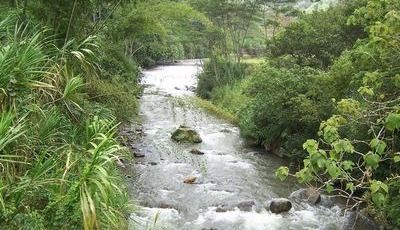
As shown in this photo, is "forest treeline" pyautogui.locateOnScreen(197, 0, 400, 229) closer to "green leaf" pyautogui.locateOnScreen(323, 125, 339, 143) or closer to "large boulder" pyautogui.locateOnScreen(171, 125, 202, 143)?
"green leaf" pyautogui.locateOnScreen(323, 125, 339, 143)

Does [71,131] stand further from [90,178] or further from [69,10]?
[69,10]

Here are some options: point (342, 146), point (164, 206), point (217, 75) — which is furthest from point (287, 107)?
point (217, 75)

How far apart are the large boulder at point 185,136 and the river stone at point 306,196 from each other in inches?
226

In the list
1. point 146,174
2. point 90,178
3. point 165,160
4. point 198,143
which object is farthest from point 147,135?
point 90,178

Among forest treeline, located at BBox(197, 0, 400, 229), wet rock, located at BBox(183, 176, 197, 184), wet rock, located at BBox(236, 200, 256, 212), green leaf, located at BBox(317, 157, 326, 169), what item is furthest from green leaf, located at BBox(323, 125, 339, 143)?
wet rock, located at BBox(183, 176, 197, 184)

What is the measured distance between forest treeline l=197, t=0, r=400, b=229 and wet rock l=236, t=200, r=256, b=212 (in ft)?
5.34

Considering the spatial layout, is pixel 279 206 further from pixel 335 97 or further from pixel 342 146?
pixel 342 146

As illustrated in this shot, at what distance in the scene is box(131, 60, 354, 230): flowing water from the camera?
8680 mm

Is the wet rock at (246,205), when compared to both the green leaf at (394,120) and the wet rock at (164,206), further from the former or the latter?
the green leaf at (394,120)

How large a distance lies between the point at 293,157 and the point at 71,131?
25.1 feet

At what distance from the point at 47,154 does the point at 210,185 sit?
5.62 metres

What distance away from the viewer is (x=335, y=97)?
11336 mm

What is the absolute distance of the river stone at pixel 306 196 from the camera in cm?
980

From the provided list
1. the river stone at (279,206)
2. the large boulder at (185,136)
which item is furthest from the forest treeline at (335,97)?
the large boulder at (185,136)
